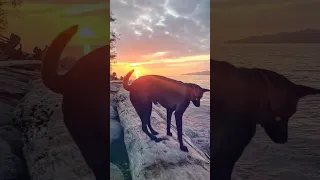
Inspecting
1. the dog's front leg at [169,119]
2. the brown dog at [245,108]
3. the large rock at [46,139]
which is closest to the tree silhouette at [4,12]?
the large rock at [46,139]

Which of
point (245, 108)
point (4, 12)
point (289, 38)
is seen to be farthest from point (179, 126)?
point (4, 12)

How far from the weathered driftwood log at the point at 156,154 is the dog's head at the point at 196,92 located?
29cm

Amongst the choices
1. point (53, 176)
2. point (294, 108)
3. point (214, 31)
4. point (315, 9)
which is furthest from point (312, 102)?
point (53, 176)

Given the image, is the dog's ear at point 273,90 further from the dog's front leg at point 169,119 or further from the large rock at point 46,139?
the large rock at point 46,139

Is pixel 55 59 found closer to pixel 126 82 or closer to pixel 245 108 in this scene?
pixel 126 82

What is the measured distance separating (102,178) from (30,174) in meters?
0.57

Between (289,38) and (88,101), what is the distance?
162cm

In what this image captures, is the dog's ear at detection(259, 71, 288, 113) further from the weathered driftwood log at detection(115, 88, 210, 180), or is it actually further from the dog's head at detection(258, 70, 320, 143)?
the weathered driftwood log at detection(115, 88, 210, 180)

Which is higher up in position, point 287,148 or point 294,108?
point 294,108

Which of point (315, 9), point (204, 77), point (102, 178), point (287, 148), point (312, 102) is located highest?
point (315, 9)

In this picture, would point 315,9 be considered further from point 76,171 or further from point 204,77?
point 76,171

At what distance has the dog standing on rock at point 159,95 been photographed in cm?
275

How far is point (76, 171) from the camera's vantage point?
8.90ft

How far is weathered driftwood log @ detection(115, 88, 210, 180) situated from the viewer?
267cm
